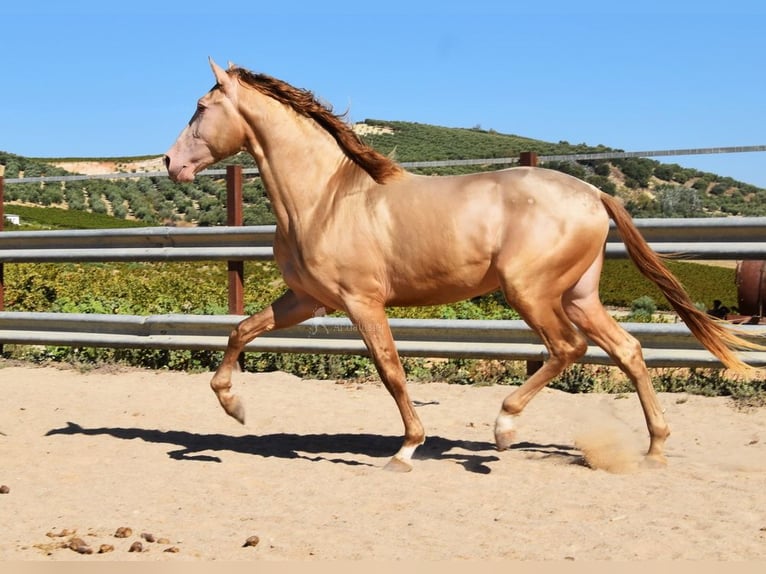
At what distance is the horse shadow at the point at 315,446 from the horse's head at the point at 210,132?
5.48 ft

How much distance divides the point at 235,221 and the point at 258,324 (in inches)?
115

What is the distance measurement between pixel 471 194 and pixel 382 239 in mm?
552

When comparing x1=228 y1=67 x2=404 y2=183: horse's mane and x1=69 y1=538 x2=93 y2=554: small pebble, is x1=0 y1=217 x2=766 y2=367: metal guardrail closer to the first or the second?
x1=228 y1=67 x2=404 y2=183: horse's mane

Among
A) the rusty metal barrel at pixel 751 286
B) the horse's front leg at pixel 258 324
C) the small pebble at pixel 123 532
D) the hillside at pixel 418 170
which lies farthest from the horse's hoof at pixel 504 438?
the rusty metal barrel at pixel 751 286

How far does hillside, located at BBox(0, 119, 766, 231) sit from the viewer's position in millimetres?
10627

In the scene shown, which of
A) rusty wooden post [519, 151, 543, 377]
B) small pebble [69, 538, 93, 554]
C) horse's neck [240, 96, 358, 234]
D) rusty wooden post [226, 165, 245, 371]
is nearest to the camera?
small pebble [69, 538, 93, 554]

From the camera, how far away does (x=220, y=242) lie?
346 inches

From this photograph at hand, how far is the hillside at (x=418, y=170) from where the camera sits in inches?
418

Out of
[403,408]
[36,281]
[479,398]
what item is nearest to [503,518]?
[403,408]

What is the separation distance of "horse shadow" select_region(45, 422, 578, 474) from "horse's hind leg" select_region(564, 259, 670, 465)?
21.0 inches

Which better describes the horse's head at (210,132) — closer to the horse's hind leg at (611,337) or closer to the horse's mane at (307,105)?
the horse's mane at (307,105)

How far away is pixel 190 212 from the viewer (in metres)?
24.2

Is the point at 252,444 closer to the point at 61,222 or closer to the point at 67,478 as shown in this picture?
the point at 67,478

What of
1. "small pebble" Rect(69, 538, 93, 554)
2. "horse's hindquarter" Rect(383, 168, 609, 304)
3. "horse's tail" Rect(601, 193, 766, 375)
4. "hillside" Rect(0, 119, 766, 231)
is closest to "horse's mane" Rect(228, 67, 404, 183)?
"hillside" Rect(0, 119, 766, 231)
